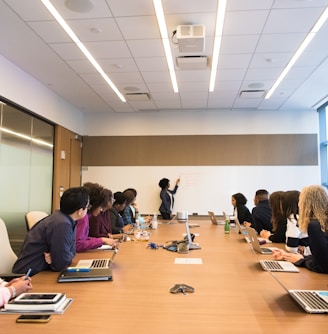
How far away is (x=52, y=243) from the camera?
2113 millimetres

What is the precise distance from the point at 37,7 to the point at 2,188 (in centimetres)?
267

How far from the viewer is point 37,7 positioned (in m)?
3.22

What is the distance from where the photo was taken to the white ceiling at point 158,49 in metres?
3.27

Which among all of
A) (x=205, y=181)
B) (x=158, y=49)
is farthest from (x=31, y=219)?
(x=205, y=181)

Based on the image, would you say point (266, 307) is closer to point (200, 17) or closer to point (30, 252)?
point (30, 252)

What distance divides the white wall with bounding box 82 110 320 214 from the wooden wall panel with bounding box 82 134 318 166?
0.12 metres

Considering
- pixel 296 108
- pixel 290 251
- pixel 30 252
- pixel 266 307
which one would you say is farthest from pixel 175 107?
pixel 266 307

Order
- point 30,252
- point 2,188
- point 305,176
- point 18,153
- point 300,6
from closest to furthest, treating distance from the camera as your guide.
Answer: point 30,252 < point 300,6 < point 2,188 < point 18,153 < point 305,176

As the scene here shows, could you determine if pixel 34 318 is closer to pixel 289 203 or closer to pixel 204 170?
pixel 289 203

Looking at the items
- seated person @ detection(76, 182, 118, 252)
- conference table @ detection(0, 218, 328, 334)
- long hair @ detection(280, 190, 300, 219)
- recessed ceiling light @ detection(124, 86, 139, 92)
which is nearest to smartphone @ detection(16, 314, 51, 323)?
conference table @ detection(0, 218, 328, 334)

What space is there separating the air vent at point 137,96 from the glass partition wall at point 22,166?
65.6 inches

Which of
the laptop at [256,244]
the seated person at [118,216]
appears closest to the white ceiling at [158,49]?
the seated person at [118,216]

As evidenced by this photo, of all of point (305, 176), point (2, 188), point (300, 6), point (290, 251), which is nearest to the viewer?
point (290, 251)

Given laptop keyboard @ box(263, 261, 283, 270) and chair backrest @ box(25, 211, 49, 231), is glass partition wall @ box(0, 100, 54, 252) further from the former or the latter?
laptop keyboard @ box(263, 261, 283, 270)
